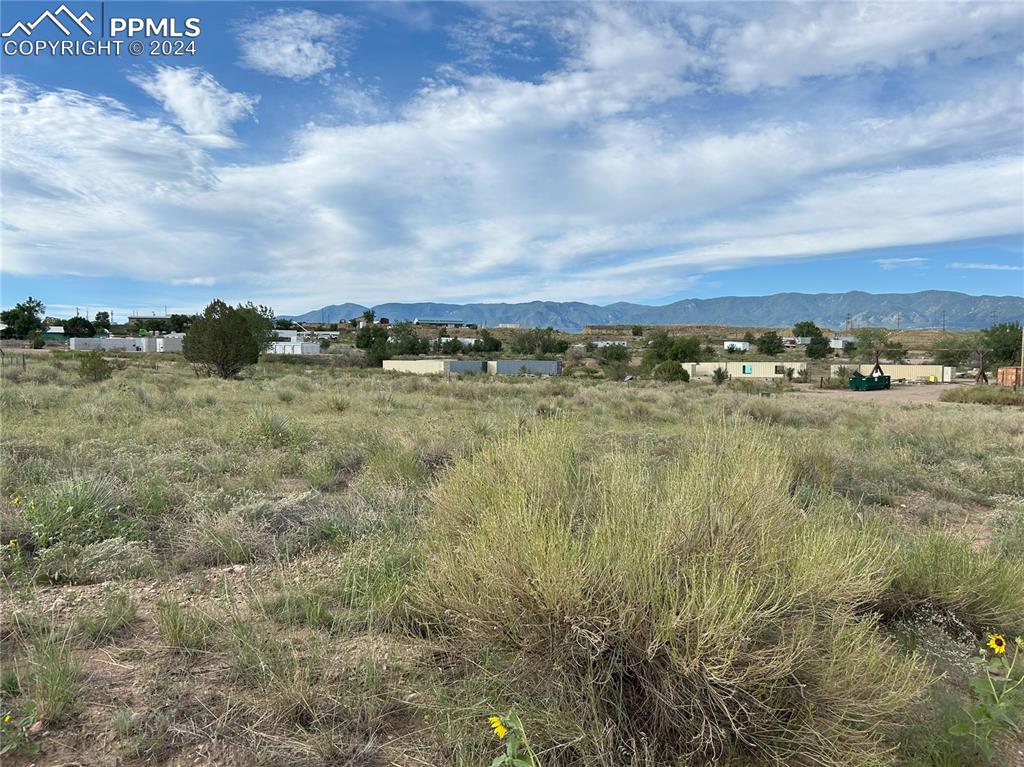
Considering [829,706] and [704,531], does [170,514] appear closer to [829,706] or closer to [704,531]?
[704,531]

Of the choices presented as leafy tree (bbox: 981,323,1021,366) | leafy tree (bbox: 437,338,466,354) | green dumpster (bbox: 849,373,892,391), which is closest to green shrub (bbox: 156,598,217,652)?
green dumpster (bbox: 849,373,892,391)

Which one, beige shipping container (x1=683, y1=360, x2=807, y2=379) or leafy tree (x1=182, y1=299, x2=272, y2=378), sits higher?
leafy tree (x1=182, y1=299, x2=272, y2=378)

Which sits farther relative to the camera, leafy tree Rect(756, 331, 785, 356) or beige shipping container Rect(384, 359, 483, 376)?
leafy tree Rect(756, 331, 785, 356)

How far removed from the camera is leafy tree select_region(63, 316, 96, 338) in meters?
107

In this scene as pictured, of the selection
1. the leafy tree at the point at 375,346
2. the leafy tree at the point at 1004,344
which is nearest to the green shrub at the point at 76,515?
the leafy tree at the point at 375,346

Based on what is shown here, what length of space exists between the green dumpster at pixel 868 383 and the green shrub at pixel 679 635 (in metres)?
53.9

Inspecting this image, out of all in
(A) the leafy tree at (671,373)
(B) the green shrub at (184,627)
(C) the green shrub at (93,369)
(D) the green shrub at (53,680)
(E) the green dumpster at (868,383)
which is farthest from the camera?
(A) the leafy tree at (671,373)

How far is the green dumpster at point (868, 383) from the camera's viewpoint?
50.3 m

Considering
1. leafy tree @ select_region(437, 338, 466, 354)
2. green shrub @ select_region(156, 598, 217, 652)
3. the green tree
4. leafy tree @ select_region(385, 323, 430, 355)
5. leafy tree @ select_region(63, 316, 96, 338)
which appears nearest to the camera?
green shrub @ select_region(156, 598, 217, 652)

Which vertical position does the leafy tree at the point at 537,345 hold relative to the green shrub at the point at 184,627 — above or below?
above

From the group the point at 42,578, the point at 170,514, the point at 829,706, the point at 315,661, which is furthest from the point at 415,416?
the point at 829,706

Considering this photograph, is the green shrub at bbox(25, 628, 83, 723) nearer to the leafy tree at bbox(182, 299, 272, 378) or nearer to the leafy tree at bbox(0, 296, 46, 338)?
the leafy tree at bbox(182, 299, 272, 378)

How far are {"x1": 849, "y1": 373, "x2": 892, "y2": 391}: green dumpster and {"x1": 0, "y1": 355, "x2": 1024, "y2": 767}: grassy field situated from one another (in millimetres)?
49950

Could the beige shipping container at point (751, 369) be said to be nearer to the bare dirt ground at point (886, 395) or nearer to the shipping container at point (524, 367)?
the bare dirt ground at point (886, 395)
